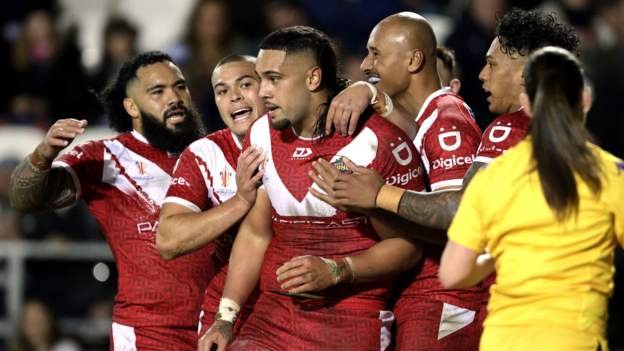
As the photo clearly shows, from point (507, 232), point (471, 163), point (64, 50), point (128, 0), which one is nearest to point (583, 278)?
point (507, 232)

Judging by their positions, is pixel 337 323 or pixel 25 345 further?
pixel 25 345

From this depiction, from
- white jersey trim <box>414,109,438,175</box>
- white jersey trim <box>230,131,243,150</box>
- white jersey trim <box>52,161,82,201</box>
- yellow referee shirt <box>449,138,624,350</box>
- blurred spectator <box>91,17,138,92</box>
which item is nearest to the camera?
yellow referee shirt <box>449,138,624,350</box>

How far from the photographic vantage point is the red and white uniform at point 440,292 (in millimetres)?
5473

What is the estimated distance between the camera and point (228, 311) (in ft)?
18.4

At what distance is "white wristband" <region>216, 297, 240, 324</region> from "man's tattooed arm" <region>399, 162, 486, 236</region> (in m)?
1.03

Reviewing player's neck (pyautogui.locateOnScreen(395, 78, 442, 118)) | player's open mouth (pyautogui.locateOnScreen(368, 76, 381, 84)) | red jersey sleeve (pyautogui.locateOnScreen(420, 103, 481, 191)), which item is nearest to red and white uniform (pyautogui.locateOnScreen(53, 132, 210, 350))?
player's open mouth (pyautogui.locateOnScreen(368, 76, 381, 84))

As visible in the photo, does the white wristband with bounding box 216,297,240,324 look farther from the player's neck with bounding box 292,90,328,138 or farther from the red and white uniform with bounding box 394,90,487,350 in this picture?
the player's neck with bounding box 292,90,328,138

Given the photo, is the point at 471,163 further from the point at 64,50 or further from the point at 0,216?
the point at 64,50

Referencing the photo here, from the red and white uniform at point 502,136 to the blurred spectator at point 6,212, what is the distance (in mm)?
6497

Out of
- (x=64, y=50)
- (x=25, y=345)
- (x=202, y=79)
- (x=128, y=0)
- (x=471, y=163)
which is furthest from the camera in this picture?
(x=128, y=0)

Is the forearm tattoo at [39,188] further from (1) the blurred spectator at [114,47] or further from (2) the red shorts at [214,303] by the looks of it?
(1) the blurred spectator at [114,47]

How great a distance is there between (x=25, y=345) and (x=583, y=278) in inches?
275

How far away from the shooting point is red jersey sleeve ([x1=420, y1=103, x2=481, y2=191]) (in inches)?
214

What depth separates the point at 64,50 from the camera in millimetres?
12258
